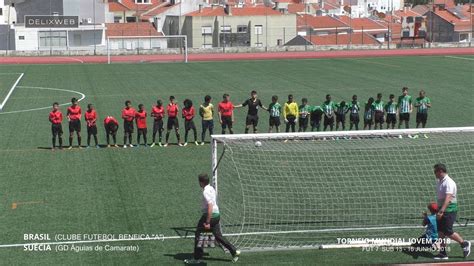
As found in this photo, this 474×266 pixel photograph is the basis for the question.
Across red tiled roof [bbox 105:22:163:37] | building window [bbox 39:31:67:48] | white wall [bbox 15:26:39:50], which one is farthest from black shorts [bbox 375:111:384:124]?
red tiled roof [bbox 105:22:163:37]

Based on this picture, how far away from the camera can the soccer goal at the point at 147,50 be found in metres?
58.7

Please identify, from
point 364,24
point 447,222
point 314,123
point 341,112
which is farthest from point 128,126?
point 364,24

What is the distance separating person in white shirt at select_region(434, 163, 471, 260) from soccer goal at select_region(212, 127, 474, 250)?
Result: 1066mm

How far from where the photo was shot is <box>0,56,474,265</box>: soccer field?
47.0ft

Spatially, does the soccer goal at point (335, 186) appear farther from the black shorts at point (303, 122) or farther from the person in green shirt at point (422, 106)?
the black shorts at point (303, 122)

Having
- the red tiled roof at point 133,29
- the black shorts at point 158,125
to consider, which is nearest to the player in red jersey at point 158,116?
the black shorts at point 158,125

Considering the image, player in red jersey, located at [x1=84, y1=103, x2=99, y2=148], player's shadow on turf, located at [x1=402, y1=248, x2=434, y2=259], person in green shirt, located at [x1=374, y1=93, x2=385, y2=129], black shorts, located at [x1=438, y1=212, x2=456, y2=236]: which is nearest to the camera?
black shorts, located at [x1=438, y1=212, x2=456, y2=236]

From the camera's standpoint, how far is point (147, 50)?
2537 inches

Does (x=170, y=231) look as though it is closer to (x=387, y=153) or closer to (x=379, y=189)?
(x=379, y=189)

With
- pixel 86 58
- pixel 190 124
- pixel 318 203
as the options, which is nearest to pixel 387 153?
pixel 318 203

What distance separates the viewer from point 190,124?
2425 centimetres

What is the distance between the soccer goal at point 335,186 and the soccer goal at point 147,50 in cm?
3552

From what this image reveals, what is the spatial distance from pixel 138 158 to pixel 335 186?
6271 mm

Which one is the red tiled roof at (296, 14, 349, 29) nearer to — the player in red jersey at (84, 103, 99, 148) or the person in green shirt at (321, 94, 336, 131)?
the person in green shirt at (321, 94, 336, 131)
